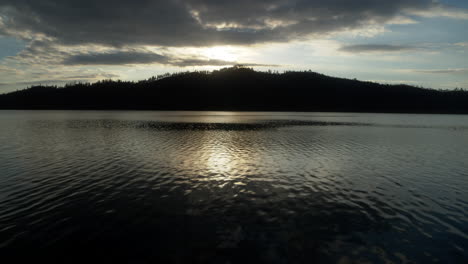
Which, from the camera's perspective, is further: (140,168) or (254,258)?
(140,168)

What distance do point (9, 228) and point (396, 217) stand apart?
29.1 m

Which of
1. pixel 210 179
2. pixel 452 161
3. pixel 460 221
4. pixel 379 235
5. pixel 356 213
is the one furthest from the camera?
pixel 452 161

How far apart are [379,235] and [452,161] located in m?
37.8

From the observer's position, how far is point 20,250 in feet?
45.9

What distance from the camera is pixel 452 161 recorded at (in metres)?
41.1

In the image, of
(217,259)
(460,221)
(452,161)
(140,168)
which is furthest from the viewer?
(452,161)

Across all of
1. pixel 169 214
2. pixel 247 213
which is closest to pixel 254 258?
pixel 247 213

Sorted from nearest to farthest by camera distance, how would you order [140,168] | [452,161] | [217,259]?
[217,259] → [140,168] → [452,161]

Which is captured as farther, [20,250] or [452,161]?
[452,161]

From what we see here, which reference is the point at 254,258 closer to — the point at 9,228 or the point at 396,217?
the point at 396,217

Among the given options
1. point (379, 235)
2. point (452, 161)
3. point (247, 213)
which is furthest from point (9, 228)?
point (452, 161)

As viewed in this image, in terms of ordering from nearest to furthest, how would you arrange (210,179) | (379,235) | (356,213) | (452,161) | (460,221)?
(379,235)
(460,221)
(356,213)
(210,179)
(452,161)

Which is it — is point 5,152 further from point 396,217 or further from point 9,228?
point 396,217

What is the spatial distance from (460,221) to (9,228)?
33.7 metres
